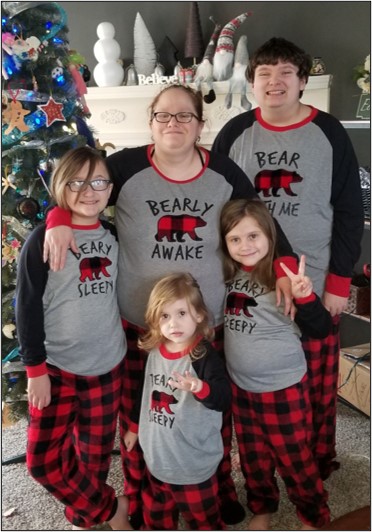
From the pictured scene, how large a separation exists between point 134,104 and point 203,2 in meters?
0.80

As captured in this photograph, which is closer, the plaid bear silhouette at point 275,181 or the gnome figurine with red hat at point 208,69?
the plaid bear silhouette at point 275,181

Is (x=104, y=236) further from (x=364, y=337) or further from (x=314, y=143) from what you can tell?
(x=364, y=337)

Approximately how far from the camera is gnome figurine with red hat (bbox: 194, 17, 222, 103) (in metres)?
2.93

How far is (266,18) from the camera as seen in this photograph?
2.82 m

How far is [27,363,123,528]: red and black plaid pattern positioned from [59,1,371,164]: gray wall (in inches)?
80.5

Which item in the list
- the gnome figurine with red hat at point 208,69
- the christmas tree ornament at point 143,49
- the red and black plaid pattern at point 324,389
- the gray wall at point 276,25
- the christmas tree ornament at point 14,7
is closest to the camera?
the red and black plaid pattern at point 324,389

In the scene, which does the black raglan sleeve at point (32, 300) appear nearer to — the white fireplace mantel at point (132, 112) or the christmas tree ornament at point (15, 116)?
the christmas tree ornament at point (15, 116)

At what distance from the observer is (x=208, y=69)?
2924 millimetres

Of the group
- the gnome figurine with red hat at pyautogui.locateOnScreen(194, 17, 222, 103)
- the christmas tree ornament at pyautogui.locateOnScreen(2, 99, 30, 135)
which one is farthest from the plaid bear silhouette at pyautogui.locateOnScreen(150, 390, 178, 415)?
the gnome figurine with red hat at pyautogui.locateOnScreen(194, 17, 222, 103)

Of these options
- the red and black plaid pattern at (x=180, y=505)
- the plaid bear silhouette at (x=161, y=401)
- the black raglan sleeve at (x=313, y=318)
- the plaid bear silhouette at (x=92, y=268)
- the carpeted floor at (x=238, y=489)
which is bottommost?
the carpeted floor at (x=238, y=489)

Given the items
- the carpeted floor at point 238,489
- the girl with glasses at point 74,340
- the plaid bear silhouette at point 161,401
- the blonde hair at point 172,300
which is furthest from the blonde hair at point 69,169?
the carpeted floor at point 238,489

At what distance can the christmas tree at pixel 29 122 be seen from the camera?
5.94 ft

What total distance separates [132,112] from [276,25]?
3.74ft

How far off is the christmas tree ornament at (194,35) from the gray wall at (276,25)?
10cm
